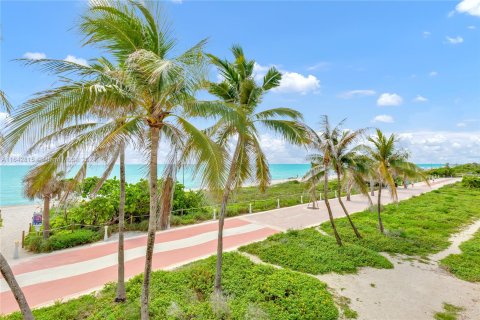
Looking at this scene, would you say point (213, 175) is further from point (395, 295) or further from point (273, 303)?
point (395, 295)

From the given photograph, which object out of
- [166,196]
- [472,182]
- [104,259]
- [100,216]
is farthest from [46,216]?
[472,182]

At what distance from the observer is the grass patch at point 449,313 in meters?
6.67

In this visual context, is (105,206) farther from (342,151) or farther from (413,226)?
(413,226)

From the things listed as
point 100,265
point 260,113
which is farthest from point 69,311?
point 260,113

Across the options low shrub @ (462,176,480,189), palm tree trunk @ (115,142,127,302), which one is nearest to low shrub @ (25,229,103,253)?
palm tree trunk @ (115,142,127,302)

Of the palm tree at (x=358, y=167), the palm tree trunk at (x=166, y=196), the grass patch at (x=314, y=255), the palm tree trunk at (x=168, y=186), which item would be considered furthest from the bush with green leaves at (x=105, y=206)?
the palm tree at (x=358, y=167)

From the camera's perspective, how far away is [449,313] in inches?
272

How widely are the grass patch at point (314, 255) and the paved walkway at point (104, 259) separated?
5.56ft

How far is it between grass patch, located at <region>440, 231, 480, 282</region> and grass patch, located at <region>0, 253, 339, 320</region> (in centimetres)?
622

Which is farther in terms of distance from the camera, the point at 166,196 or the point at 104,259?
the point at 104,259

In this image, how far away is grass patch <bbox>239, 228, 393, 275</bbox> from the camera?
9.35m

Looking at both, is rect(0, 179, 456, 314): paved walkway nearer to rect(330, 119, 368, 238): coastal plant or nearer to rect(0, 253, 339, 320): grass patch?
rect(0, 253, 339, 320): grass patch

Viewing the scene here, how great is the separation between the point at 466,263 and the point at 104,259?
15.1m

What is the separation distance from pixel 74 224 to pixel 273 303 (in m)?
10.9
